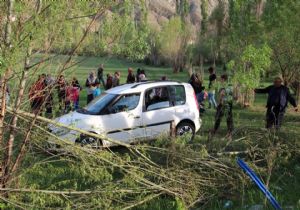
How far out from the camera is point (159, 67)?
60656 mm

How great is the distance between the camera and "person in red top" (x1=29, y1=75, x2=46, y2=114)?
593 cm

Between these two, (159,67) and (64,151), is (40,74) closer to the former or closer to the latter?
(64,151)

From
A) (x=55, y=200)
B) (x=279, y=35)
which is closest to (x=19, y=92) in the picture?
(x=55, y=200)

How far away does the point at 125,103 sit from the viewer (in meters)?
10.8

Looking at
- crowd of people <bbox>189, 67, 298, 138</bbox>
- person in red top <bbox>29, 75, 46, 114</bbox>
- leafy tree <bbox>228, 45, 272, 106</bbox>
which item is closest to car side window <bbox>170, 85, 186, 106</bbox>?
crowd of people <bbox>189, 67, 298, 138</bbox>

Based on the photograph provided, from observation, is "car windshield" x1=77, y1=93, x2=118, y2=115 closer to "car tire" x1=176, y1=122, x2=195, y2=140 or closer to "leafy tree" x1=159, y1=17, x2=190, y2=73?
"car tire" x1=176, y1=122, x2=195, y2=140

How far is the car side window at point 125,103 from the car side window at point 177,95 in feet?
3.14

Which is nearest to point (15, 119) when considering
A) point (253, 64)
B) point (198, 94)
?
point (253, 64)

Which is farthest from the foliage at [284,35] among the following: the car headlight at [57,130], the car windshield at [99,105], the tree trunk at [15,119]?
the tree trunk at [15,119]

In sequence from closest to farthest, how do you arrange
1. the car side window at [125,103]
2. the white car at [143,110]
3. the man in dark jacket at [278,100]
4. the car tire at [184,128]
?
the white car at [143,110], the car side window at [125,103], the man in dark jacket at [278,100], the car tire at [184,128]

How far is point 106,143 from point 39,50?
1.89m

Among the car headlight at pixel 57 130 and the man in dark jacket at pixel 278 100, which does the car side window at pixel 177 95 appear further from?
the car headlight at pixel 57 130

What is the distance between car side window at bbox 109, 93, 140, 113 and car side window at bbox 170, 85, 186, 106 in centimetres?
96

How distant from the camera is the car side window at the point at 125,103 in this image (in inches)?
417
